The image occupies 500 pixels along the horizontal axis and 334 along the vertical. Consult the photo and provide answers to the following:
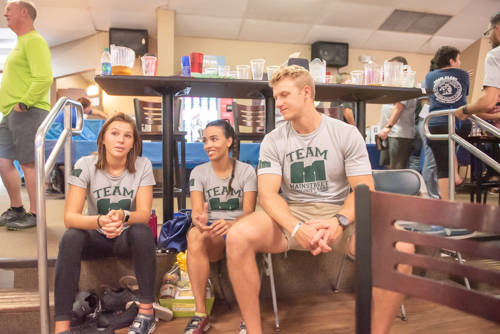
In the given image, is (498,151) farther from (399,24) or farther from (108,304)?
(399,24)

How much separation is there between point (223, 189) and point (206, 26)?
4.32 metres

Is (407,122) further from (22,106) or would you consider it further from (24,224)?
(24,224)

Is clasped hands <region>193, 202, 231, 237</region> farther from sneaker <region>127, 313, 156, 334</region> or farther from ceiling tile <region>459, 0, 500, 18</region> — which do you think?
ceiling tile <region>459, 0, 500, 18</region>

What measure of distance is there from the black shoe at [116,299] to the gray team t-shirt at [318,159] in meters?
0.84

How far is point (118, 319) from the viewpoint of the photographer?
59.6 inches

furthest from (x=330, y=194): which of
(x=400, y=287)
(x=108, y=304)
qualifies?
(x=108, y=304)

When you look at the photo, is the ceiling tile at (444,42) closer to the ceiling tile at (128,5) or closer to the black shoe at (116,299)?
the ceiling tile at (128,5)

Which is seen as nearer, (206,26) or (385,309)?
(385,309)

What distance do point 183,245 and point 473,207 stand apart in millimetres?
1523

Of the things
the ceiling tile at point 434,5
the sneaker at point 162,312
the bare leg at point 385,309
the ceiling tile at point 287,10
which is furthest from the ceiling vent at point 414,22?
the sneaker at point 162,312

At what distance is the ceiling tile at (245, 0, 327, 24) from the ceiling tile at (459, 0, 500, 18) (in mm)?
2199

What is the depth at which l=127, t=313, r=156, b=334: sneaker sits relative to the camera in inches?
56.1

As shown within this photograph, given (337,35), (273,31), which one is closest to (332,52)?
(337,35)

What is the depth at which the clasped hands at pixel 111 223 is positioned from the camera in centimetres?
144
